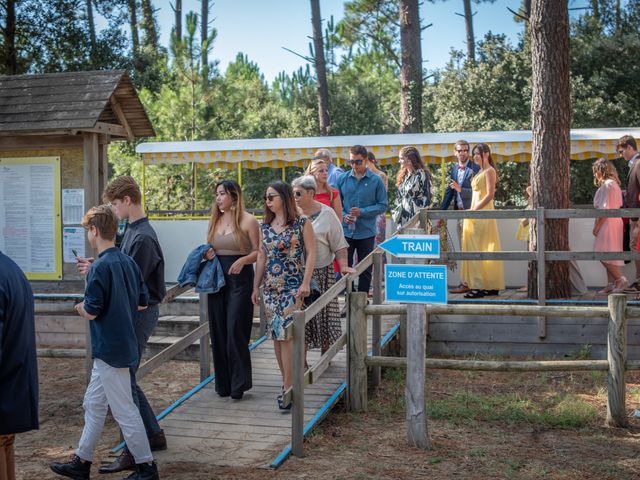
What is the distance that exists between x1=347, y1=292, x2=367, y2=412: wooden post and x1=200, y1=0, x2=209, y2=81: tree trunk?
73.8 feet

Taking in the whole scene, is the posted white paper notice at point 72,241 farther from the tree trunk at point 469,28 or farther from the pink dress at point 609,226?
the tree trunk at point 469,28

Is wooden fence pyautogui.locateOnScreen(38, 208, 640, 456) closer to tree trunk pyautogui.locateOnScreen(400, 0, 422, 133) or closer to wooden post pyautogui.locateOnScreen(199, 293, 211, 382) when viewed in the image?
wooden post pyautogui.locateOnScreen(199, 293, 211, 382)

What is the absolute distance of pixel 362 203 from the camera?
8.91 metres

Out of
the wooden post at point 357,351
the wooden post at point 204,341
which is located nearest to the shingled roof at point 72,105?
the wooden post at point 204,341

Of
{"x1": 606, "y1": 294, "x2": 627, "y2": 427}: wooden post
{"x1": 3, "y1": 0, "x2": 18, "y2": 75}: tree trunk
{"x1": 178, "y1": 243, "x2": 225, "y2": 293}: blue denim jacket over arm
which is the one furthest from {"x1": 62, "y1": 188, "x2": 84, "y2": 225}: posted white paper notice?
{"x1": 3, "y1": 0, "x2": 18, "y2": 75}: tree trunk

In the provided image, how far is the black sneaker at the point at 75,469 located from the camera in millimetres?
5344

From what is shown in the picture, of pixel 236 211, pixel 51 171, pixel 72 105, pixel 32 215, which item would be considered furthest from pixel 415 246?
pixel 32 215

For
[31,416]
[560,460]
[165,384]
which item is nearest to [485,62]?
[165,384]

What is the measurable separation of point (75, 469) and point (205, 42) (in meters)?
26.8

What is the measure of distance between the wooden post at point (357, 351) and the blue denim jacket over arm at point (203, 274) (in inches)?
43.0

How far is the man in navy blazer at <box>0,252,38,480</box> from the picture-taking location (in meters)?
4.00

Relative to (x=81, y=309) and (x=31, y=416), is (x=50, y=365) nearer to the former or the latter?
(x=81, y=309)

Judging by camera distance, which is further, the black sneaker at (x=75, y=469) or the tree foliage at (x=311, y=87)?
the tree foliage at (x=311, y=87)

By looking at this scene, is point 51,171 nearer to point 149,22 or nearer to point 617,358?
point 617,358
